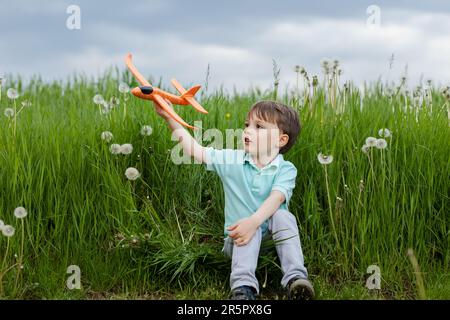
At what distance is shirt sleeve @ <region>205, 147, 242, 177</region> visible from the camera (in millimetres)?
3238

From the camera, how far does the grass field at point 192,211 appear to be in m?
3.40

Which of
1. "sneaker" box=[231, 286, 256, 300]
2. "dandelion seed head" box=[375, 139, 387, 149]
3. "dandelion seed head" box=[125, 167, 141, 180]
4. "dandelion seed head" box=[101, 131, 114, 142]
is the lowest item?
"sneaker" box=[231, 286, 256, 300]

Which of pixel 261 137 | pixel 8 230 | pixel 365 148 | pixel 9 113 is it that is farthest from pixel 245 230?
pixel 9 113

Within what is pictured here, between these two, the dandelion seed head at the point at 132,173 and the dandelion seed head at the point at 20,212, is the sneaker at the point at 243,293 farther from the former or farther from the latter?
the dandelion seed head at the point at 20,212

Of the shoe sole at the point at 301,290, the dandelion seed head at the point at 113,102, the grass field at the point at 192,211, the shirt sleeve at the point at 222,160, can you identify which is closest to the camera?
the shoe sole at the point at 301,290

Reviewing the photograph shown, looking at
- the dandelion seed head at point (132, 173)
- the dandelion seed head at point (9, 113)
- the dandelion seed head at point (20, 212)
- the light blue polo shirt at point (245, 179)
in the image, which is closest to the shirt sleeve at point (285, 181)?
the light blue polo shirt at point (245, 179)

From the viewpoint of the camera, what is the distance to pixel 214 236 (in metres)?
3.60

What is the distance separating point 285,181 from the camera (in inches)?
125

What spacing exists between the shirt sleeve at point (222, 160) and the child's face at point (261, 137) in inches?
2.8

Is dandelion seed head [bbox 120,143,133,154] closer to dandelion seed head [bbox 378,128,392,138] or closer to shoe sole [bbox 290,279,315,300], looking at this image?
shoe sole [bbox 290,279,315,300]

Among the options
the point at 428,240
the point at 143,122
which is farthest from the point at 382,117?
the point at 143,122

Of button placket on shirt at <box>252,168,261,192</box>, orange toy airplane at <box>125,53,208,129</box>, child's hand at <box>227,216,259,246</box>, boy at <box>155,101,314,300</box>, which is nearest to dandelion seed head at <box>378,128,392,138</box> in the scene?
boy at <box>155,101,314,300</box>

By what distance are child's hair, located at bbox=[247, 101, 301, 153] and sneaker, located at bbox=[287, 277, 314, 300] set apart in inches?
27.6

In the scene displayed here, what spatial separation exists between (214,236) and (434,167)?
1277mm
